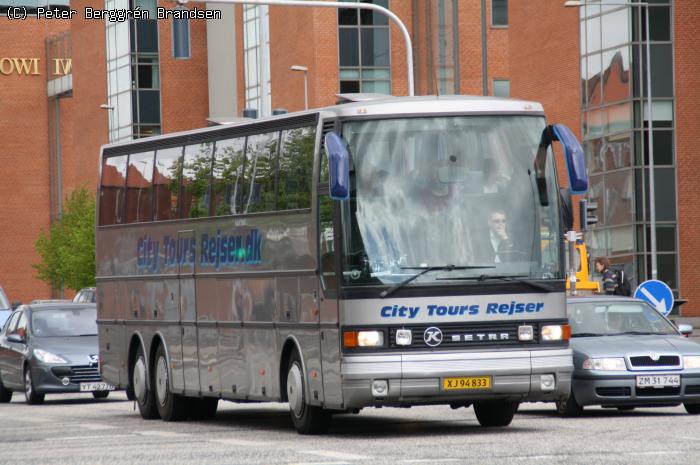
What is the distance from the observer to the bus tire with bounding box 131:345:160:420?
21750 millimetres

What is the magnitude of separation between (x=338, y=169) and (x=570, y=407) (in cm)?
529

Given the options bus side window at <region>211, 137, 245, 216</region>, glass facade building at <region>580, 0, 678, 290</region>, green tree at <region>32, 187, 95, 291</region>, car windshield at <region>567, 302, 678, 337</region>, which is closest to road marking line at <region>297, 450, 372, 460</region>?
bus side window at <region>211, 137, 245, 216</region>

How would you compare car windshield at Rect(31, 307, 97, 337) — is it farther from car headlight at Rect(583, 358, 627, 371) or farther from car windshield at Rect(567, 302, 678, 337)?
car headlight at Rect(583, 358, 627, 371)

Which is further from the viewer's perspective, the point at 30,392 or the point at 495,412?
the point at 30,392

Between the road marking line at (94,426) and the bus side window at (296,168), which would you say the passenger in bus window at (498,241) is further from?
the road marking line at (94,426)

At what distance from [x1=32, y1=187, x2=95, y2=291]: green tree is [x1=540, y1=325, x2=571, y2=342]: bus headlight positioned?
206 ft

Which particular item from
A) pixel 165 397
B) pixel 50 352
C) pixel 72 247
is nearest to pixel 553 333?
pixel 165 397

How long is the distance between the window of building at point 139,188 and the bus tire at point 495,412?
5664mm

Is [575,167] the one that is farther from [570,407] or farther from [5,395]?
[5,395]

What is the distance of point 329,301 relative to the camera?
16.3 metres

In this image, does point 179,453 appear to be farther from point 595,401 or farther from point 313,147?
point 595,401

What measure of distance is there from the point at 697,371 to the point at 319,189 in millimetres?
5104

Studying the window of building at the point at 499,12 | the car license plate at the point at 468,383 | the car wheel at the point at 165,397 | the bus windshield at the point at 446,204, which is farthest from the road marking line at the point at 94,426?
the window of building at the point at 499,12

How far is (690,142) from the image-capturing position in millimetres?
56500
